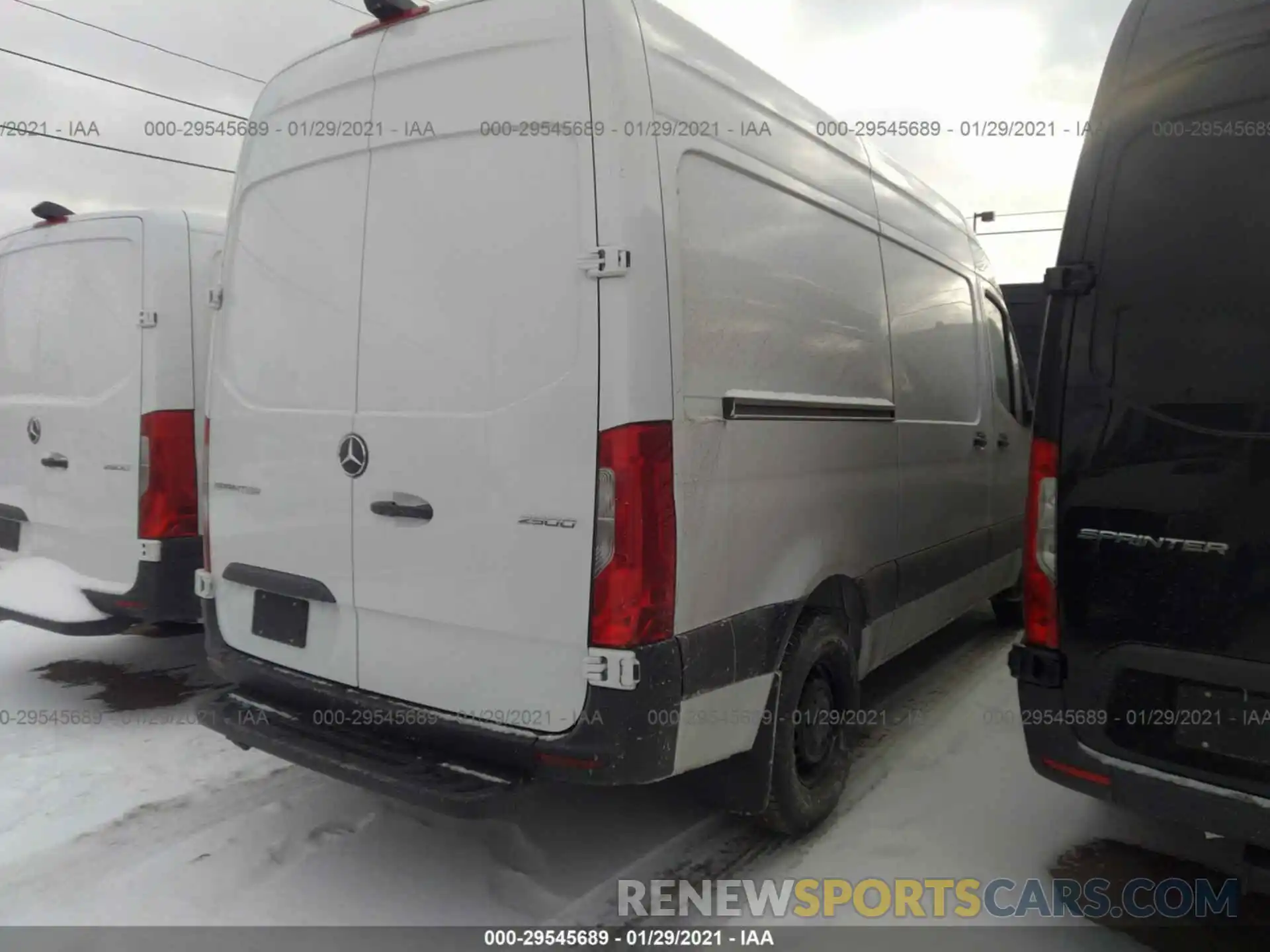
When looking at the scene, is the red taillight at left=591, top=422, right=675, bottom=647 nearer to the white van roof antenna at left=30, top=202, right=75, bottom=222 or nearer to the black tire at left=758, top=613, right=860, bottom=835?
the black tire at left=758, top=613, right=860, bottom=835

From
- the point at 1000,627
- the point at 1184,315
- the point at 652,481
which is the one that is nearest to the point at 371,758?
the point at 652,481

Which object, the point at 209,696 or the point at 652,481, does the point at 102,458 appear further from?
the point at 652,481

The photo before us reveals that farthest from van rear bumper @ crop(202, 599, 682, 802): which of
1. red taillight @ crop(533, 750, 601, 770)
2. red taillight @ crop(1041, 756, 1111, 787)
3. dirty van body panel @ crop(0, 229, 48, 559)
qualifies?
dirty van body panel @ crop(0, 229, 48, 559)

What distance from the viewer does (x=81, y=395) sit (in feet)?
14.9

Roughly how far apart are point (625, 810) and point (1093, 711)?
1.80 m

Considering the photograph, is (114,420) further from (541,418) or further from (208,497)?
(541,418)

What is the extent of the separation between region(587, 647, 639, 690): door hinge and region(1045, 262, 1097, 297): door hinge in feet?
5.16

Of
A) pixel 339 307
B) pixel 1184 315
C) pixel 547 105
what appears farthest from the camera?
pixel 339 307

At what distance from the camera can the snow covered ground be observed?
2857 mm

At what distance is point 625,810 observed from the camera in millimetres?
3531

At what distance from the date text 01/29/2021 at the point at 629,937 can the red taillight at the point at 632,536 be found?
0.98 metres

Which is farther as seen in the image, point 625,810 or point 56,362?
point 56,362

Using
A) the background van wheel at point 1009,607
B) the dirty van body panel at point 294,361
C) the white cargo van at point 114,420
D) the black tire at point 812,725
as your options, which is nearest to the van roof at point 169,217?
the white cargo van at point 114,420

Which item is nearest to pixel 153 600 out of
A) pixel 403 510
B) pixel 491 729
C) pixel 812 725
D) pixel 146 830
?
pixel 146 830
